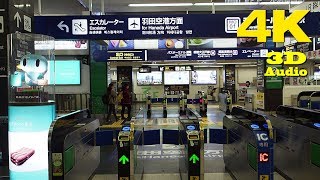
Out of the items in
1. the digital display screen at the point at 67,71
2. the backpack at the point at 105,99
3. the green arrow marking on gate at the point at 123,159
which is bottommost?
the green arrow marking on gate at the point at 123,159

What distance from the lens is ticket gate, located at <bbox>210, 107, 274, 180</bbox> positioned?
451cm

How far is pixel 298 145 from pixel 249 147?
96cm

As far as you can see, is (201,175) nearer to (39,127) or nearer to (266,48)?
(39,127)

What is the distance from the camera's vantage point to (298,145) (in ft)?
17.8

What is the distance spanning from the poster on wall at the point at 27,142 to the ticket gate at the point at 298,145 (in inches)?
140

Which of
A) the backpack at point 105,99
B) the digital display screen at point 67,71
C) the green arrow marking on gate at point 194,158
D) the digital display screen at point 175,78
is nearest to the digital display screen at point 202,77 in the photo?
the digital display screen at point 175,78

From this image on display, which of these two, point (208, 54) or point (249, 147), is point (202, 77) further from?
point (249, 147)

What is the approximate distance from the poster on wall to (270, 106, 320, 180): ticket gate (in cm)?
356

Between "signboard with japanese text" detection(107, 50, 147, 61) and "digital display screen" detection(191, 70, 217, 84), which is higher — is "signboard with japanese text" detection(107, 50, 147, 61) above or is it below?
above

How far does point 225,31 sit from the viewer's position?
728 cm

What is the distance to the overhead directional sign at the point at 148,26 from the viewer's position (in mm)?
7227

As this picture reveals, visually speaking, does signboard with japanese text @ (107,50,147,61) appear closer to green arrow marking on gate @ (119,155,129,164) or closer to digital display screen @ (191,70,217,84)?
green arrow marking on gate @ (119,155,129,164)

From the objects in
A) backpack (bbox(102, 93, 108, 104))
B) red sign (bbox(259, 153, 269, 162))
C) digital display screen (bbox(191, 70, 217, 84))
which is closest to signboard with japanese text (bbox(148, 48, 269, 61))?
backpack (bbox(102, 93, 108, 104))

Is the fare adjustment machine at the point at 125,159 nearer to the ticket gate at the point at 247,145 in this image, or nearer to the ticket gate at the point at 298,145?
the ticket gate at the point at 247,145
